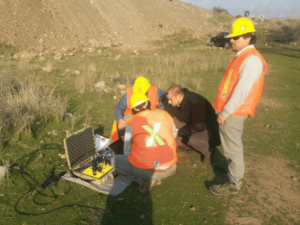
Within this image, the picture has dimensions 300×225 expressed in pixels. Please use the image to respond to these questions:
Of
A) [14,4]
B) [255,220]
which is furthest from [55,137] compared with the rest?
[14,4]

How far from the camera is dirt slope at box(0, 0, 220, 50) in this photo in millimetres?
18344

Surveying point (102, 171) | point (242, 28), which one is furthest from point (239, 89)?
point (102, 171)

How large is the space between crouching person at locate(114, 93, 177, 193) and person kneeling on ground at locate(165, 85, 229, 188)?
2.82ft

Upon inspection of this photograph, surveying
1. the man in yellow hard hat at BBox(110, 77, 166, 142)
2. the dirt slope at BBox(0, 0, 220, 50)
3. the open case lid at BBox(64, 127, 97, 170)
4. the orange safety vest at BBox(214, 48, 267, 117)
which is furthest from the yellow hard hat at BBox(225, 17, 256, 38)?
the dirt slope at BBox(0, 0, 220, 50)

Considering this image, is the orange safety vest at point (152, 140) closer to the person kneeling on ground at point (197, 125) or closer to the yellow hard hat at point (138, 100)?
the yellow hard hat at point (138, 100)

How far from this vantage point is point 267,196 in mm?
3400

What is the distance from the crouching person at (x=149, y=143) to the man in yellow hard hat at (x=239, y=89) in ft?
A: 2.36

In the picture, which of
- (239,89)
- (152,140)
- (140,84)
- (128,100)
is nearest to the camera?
(239,89)

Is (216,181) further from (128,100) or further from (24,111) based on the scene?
(24,111)

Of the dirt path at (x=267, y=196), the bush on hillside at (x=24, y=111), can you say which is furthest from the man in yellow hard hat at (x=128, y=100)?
the bush on hillside at (x=24, y=111)

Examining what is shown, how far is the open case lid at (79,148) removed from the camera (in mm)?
3539

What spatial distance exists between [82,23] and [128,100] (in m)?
21.3

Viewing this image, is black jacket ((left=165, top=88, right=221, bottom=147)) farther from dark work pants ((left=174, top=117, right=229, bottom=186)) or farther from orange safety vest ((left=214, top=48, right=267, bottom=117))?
orange safety vest ((left=214, top=48, right=267, bottom=117))

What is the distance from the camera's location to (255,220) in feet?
9.74
